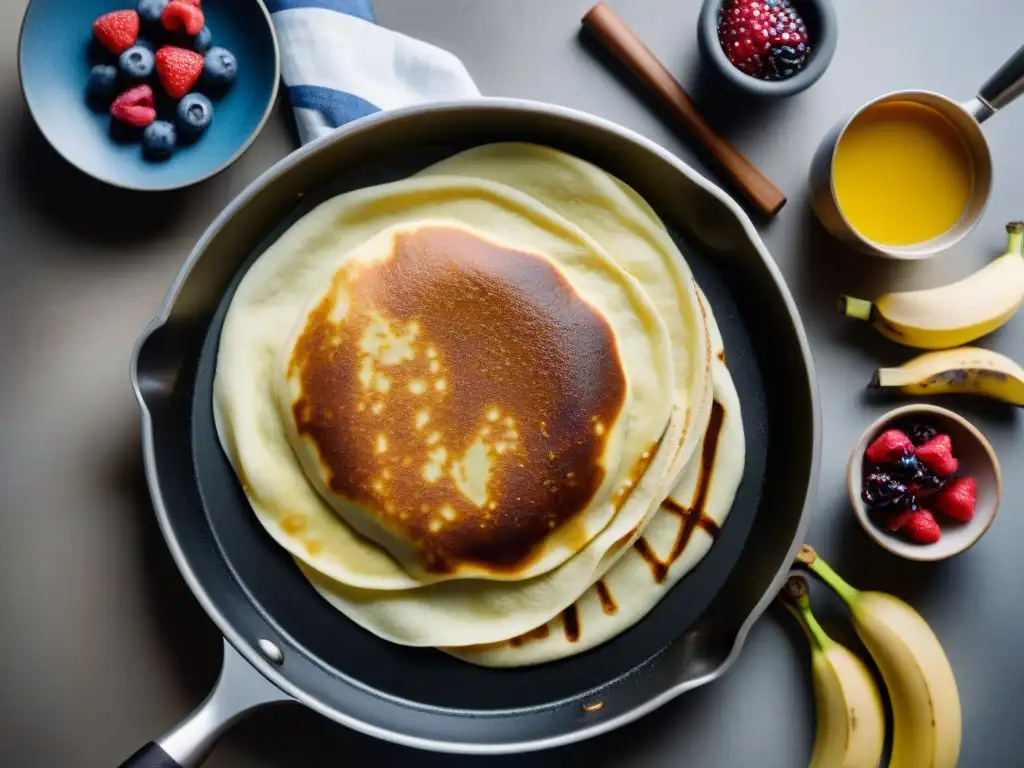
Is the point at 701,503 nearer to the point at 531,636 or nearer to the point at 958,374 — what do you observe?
the point at 531,636

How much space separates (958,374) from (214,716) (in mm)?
1186

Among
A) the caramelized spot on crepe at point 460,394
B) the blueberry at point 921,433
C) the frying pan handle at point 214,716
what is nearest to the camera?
the frying pan handle at point 214,716

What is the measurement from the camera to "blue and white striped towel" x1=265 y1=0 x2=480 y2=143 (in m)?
1.28

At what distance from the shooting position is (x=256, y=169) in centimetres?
136

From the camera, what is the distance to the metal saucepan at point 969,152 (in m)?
1.27

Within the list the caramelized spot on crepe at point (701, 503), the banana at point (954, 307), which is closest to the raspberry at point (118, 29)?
the caramelized spot on crepe at point (701, 503)

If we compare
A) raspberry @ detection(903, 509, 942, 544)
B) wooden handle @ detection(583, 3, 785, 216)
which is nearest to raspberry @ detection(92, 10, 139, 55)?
wooden handle @ detection(583, 3, 785, 216)

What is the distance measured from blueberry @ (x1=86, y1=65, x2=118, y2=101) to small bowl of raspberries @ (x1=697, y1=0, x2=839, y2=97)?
0.86m

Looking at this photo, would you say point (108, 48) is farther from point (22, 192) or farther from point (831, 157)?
point (831, 157)

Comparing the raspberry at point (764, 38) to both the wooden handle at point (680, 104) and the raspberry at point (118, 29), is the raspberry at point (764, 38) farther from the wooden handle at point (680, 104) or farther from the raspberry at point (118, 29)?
the raspberry at point (118, 29)

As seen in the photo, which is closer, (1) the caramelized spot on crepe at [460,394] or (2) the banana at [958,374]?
(1) the caramelized spot on crepe at [460,394]

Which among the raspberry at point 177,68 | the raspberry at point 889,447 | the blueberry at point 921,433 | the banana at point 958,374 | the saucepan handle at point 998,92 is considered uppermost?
the saucepan handle at point 998,92

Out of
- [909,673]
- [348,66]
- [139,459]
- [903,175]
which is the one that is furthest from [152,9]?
[909,673]

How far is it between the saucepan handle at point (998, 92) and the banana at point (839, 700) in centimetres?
76
